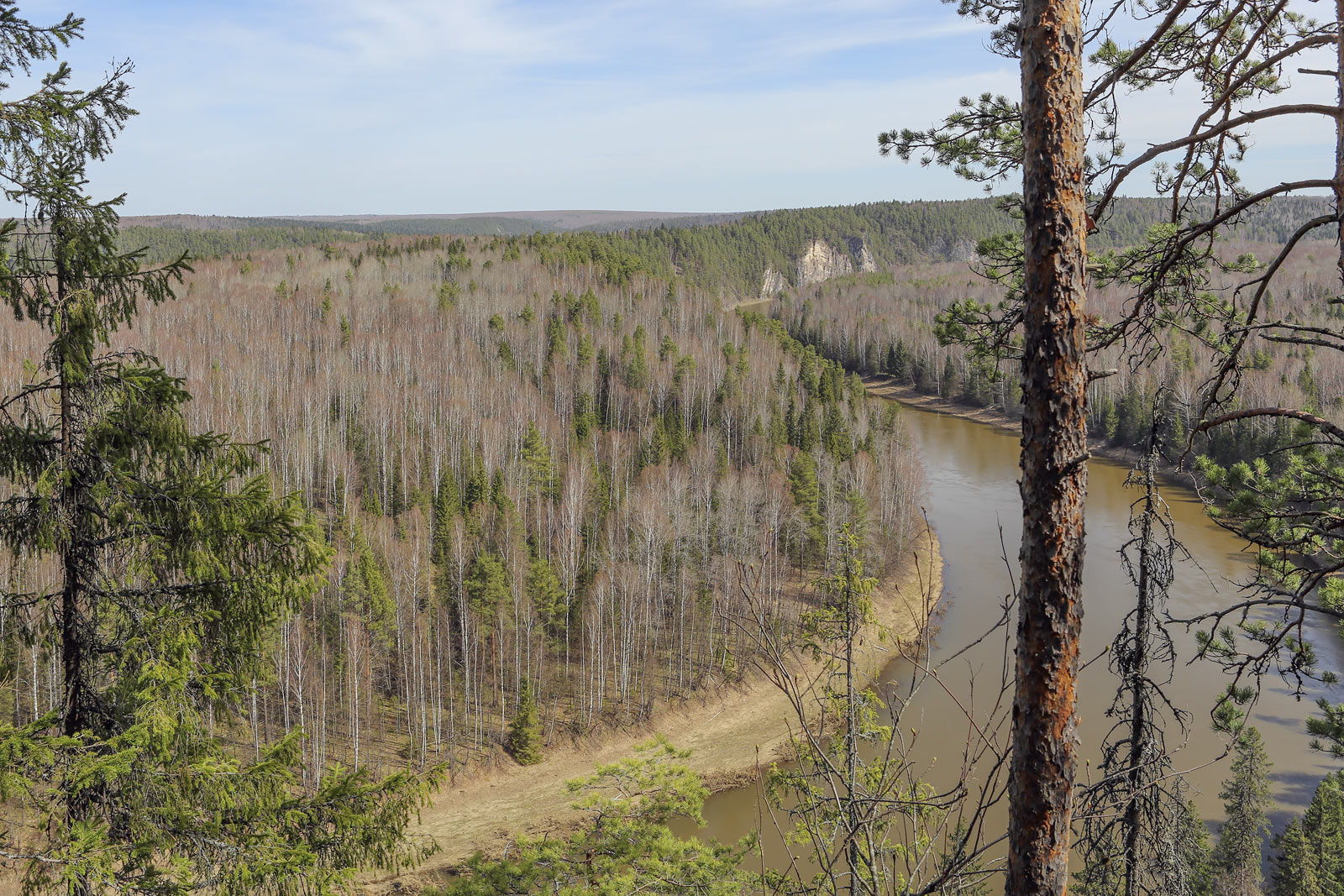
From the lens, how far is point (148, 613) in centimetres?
511

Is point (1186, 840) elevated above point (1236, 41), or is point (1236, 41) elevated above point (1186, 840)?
point (1236, 41)

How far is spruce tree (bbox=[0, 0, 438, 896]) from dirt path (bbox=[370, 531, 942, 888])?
52.0 feet

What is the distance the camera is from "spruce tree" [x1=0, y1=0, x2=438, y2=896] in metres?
4.71

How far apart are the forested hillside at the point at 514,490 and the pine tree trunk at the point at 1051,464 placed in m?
5.71

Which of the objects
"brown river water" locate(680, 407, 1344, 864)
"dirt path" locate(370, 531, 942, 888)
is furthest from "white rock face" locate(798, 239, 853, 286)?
"dirt path" locate(370, 531, 942, 888)

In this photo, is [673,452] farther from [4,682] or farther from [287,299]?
[287,299]

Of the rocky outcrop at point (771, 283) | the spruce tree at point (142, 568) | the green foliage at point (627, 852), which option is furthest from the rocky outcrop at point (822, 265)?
the spruce tree at point (142, 568)

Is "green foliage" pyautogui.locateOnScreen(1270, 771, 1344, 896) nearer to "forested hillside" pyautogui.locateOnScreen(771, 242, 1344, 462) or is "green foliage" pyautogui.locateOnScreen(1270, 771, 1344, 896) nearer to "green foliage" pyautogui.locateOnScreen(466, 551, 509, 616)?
"forested hillside" pyautogui.locateOnScreen(771, 242, 1344, 462)

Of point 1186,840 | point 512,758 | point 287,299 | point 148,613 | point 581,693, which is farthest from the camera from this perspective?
point 287,299

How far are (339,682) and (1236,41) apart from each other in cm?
2701

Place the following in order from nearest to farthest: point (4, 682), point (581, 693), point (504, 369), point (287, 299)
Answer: point (4, 682) < point (581, 693) < point (504, 369) < point (287, 299)

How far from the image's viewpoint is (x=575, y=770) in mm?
24734

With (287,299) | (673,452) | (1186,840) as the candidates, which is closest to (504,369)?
(673,452)

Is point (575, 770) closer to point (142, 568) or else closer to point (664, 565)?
point (664, 565)
